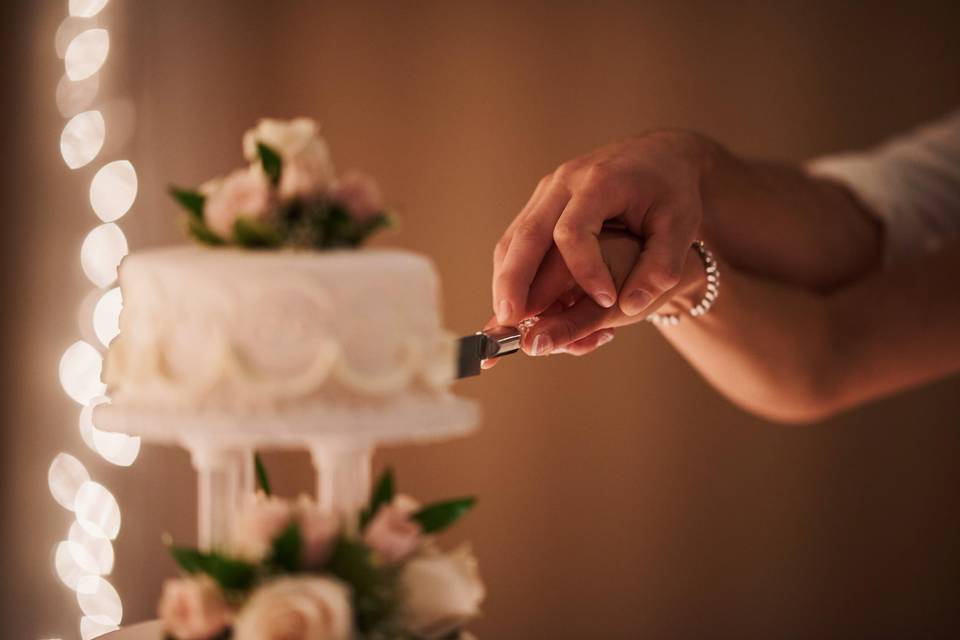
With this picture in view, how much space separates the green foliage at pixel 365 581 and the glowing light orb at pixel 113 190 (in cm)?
307

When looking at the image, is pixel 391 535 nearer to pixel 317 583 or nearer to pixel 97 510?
pixel 317 583

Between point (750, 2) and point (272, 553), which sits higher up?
point (750, 2)

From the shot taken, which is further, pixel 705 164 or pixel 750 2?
pixel 750 2

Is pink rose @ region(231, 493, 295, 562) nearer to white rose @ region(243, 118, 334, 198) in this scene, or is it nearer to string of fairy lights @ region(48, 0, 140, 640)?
white rose @ region(243, 118, 334, 198)

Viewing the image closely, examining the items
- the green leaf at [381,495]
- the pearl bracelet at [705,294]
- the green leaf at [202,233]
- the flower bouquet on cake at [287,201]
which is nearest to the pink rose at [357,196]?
the flower bouquet on cake at [287,201]

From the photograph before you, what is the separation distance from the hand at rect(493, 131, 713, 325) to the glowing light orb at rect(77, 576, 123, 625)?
2722mm

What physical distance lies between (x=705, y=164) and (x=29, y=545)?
2803 mm

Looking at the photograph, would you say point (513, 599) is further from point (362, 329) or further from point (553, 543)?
point (362, 329)

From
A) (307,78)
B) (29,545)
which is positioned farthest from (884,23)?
(29,545)

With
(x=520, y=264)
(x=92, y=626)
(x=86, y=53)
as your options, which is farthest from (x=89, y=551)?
(x=520, y=264)

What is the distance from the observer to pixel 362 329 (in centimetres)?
98

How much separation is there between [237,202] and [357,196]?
115 millimetres

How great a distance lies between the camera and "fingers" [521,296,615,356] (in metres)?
1.33

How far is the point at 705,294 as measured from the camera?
5.80 feet
